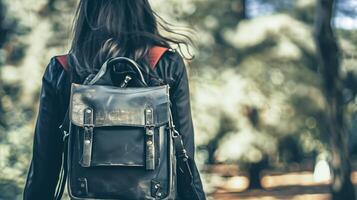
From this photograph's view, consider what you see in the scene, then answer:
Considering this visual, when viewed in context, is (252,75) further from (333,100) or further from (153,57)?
(153,57)

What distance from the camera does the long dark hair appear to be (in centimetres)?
273

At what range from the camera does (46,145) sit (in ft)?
8.93

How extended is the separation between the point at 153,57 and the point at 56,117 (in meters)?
0.40

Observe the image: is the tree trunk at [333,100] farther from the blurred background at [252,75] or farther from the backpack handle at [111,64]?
the backpack handle at [111,64]

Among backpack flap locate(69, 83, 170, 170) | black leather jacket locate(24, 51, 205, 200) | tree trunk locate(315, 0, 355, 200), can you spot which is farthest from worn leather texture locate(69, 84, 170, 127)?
tree trunk locate(315, 0, 355, 200)

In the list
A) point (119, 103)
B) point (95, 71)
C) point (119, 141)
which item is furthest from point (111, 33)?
point (119, 141)

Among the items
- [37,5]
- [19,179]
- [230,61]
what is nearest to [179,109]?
[19,179]

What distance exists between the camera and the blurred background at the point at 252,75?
12078 mm

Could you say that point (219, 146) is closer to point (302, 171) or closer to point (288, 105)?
point (288, 105)

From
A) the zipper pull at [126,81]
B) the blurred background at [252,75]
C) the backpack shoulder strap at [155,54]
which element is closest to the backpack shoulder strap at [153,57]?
the backpack shoulder strap at [155,54]

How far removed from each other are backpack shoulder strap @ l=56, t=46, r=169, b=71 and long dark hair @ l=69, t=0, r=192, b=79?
2 centimetres

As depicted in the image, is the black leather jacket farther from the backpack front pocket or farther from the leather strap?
the backpack front pocket

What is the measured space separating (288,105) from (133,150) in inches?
759

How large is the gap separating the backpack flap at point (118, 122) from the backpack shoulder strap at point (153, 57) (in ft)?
0.39
